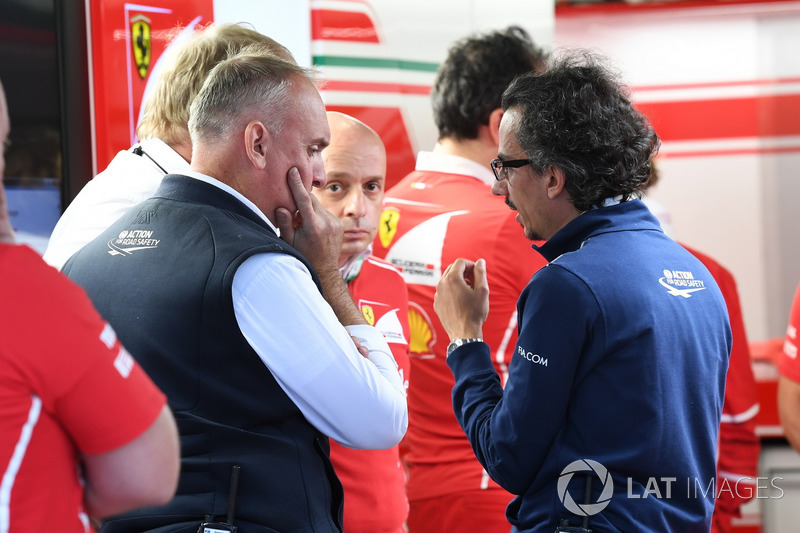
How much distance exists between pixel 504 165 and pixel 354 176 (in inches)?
24.5

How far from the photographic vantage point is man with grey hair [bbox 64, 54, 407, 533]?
1590 mm

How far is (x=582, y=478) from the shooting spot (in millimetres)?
1782

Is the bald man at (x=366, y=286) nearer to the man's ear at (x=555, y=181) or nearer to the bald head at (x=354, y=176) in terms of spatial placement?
the bald head at (x=354, y=176)

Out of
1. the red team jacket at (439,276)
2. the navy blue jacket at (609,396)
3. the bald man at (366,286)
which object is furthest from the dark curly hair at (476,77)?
the navy blue jacket at (609,396)

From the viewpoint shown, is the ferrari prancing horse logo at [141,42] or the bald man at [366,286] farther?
the ferrari prancing horse logo at [141,42]

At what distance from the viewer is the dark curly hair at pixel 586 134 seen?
6.44ft

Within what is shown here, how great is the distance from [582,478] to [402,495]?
75 cm

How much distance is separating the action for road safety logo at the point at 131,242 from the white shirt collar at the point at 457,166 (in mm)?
1594

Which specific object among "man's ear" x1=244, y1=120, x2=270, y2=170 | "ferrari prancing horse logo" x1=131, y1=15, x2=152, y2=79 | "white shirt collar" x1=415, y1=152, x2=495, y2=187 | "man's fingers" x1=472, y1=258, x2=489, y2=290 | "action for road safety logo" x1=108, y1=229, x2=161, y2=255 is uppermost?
"ferrari prancing horse logo" x1=131, y1=15, x2=152, y2=79

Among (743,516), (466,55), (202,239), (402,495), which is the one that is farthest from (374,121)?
(743,516)

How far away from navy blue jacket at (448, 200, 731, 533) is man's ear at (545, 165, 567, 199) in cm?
15

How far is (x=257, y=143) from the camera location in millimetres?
1789

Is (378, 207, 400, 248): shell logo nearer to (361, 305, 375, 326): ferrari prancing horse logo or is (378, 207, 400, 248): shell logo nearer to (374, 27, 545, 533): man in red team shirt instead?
(374, 27, 545, 533): man in red team shirt

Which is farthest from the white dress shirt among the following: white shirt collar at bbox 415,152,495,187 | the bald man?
white shirt collar at bbox 415,152,495,187
